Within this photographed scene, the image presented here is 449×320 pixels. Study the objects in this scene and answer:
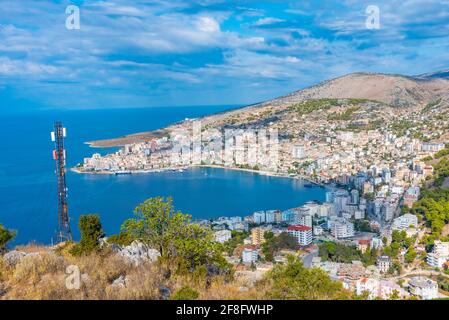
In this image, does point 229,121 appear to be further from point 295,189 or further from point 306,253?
point 306,253

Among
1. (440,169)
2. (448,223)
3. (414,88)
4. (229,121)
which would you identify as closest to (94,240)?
(448,223)

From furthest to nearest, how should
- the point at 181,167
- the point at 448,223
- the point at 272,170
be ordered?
1. the point at 181,167
2. the point at 272,170
3. the point at 448,223

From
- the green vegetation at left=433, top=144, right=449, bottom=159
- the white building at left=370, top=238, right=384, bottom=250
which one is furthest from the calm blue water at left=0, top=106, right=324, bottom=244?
the white building at left=370, top=238, right=384, bottom=250

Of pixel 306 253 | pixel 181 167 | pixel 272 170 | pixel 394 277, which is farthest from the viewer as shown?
pixel 181 167

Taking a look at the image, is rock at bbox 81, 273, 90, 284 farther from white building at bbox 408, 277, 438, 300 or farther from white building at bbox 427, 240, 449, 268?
white building at bbox 427, 240, 449, 268

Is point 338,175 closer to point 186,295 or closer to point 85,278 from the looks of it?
point 85,278

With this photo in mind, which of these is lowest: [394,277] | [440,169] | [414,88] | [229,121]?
[394,277]

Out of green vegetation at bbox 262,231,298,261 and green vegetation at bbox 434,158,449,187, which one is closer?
green vegetation at bbox 262,231,298,261

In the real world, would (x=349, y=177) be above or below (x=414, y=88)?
below
